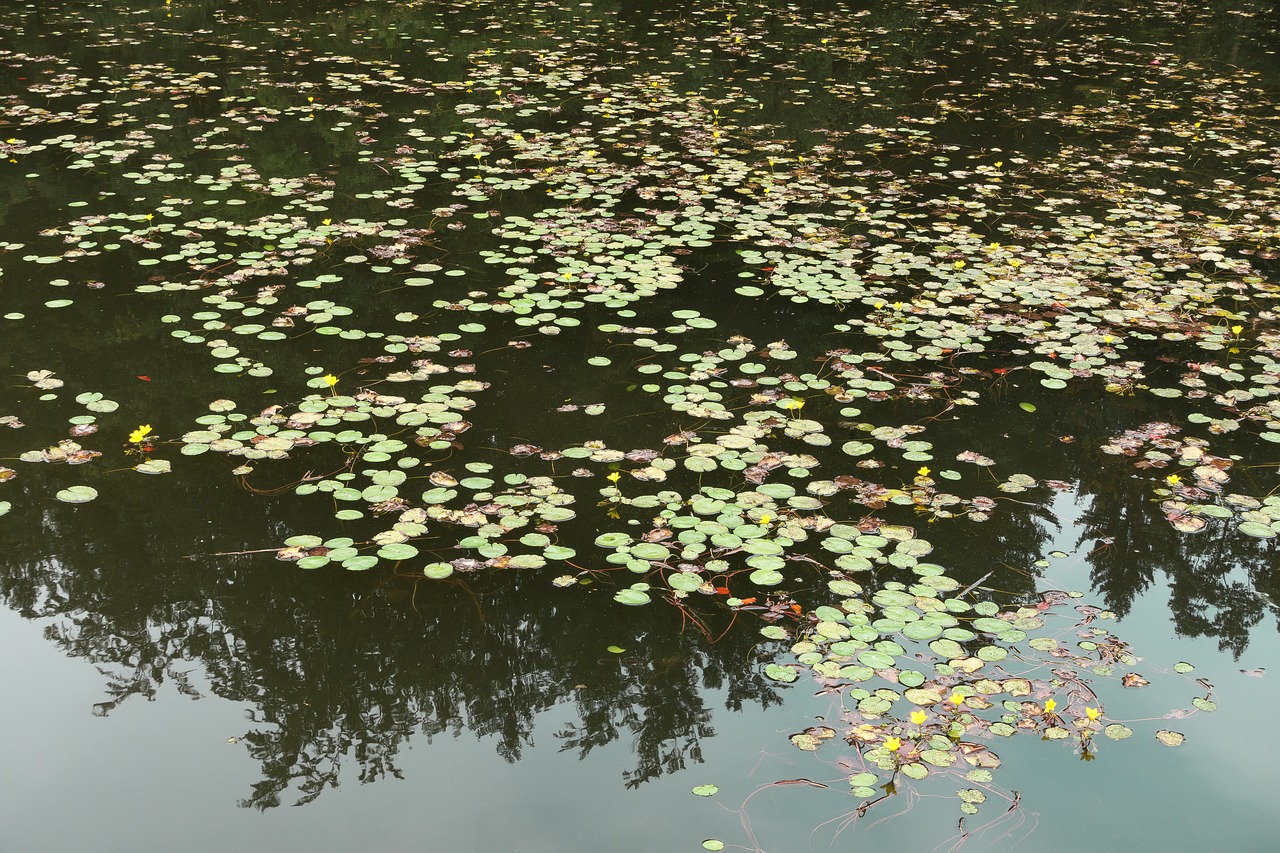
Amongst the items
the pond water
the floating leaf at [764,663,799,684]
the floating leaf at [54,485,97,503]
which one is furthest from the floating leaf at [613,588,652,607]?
the floating leaf at [54,485,97,503]

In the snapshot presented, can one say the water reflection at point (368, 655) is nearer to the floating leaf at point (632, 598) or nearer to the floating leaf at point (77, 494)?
the floating leaf at point (632, 598)

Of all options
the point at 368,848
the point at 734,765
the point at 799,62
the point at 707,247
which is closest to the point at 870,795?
the point at 734,765

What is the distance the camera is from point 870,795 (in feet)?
7.09

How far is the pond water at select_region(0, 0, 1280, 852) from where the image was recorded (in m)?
2.23

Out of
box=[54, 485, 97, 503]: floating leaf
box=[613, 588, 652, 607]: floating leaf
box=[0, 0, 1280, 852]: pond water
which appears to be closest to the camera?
box=[0, 0, 1280, 852]: pond water

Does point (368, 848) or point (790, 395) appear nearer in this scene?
point (368, 848)

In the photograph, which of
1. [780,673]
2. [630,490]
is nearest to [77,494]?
[630,490]

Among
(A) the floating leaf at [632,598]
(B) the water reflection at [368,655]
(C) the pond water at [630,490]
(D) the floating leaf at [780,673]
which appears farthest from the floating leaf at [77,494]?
(D) the floating leaf at [780,673]

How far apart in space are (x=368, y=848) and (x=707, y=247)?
3423mm

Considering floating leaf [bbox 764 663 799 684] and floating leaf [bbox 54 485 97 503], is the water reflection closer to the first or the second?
floating leaf [bbox 764 663 799 684]

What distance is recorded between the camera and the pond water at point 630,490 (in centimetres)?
223

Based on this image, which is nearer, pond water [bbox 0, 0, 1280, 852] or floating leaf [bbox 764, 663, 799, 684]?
pond water [bbox 0, 0, 1280, 852]

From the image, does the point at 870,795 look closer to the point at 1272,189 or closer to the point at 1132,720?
the point at 1132,720

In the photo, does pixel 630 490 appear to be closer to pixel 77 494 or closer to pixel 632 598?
pixel 632 598
